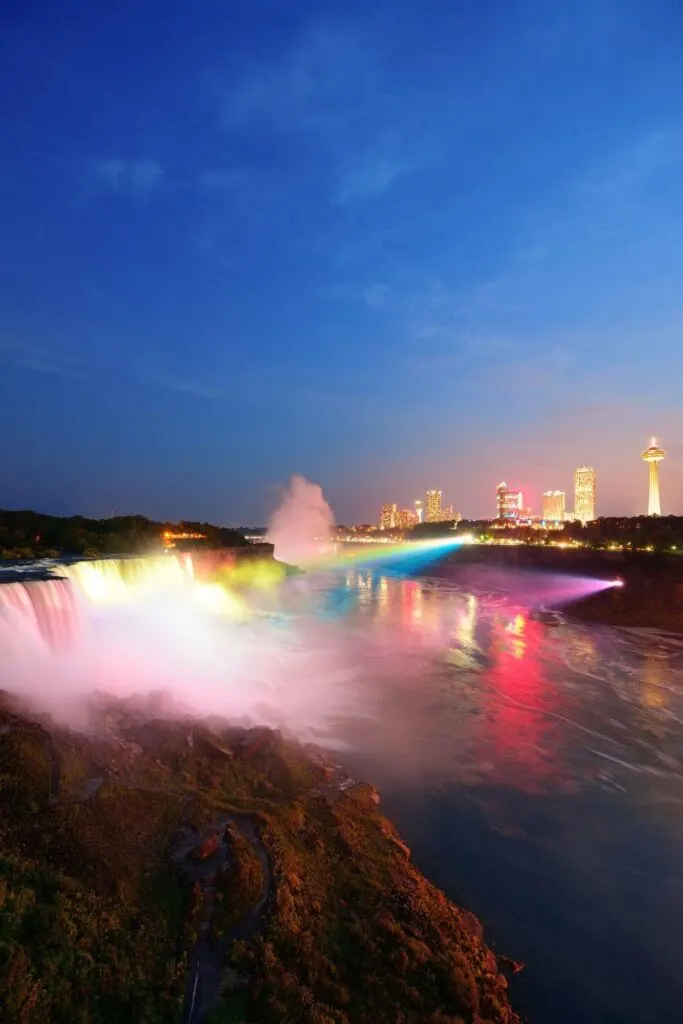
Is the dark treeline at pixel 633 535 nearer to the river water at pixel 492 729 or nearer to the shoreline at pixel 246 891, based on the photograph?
the river water at pixel 492 729

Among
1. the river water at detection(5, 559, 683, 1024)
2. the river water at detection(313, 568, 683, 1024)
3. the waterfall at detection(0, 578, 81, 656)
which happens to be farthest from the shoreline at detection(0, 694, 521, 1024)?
the waterfall at detection(0, 578, 81, 656)

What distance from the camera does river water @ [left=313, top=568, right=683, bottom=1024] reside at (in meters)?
6.77

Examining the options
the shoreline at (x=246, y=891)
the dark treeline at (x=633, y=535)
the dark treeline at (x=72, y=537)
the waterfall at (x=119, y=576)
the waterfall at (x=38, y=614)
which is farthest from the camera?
the dark treeline at (x=633, y=535)

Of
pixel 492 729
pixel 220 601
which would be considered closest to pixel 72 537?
pixel 220 601

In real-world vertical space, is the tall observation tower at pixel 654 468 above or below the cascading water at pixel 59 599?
above

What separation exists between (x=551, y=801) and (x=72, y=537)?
35.8m

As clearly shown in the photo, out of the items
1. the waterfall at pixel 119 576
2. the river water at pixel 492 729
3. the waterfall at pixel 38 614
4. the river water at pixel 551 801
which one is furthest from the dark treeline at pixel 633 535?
the waterfall at pixel 38 614

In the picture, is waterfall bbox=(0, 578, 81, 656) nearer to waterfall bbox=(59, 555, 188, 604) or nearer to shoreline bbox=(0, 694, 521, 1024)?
waterfall bbox=(59, 555, 188, 604)

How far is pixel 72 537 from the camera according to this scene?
1492 inches

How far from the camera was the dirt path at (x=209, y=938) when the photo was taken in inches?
193

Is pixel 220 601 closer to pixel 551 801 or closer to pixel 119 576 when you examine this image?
pixel 119 576

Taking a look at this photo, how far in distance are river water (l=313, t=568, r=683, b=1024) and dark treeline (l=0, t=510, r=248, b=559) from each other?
65.1 ft

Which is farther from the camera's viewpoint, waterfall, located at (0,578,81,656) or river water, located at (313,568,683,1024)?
waterfall, located at (0,578,81,656)

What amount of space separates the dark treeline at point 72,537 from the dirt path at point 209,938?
2634cm
